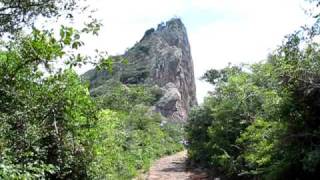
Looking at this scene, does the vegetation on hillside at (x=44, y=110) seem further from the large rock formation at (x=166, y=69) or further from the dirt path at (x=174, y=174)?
the large rock formation at (x=166, y=69)

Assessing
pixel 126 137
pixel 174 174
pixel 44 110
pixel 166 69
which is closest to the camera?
pixel 44 110

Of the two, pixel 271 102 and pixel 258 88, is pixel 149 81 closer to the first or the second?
pixel 258 88

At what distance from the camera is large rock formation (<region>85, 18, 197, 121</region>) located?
71.1m

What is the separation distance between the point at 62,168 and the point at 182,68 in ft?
240

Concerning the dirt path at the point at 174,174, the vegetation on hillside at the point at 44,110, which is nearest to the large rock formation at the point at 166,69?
the dirt path at the point at 174,174

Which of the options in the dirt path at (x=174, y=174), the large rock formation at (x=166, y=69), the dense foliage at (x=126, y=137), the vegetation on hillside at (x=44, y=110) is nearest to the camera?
the vegetation on hillside at (x=44, y=110)

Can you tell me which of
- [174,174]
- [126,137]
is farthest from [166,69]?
[126,137]

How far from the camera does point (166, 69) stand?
Result: 77.6m

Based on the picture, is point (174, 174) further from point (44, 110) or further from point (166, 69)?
point (166, 69)

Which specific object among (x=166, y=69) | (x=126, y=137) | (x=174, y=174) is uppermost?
(x=166, y=69)

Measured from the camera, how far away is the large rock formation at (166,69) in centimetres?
7112

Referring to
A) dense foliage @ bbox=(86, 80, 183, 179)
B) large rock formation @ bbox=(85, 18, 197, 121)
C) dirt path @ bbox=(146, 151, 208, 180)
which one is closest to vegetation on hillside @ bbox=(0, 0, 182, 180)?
→ dense foliage @ bbox=(86, 80, 183, 179)

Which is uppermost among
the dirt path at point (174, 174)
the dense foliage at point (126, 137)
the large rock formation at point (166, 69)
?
the large rock formation at point (166, 69)

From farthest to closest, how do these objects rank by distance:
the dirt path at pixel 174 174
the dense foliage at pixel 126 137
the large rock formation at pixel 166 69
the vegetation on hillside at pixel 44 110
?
the large rock formation at pixel 166 69 < the dirt path at pixel 174 174 < the dense foliage at pixel 126 137 < the vegetation on hillside at pixel 44 110
